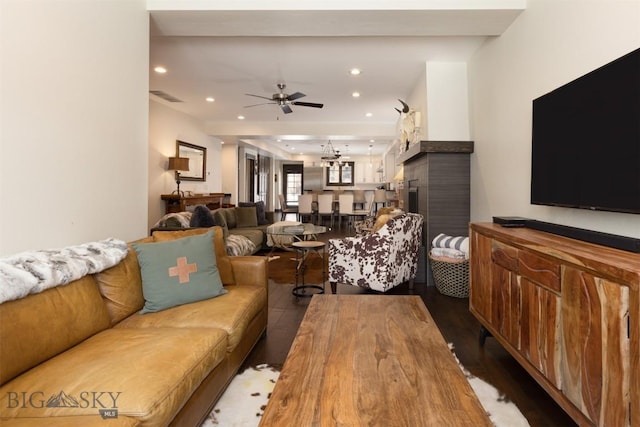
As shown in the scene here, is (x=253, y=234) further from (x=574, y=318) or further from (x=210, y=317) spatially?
(x=574, y=318)

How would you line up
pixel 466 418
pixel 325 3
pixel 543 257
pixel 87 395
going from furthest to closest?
pixel 325 3
pixel 543 257
pixel 87 395
pixel 466 418

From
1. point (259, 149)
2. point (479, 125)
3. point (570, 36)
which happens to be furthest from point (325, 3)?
point (259, 149)

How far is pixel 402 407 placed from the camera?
1098 millimetres

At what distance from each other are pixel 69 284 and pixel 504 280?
2.36 m

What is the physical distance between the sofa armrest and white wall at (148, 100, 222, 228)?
364 cm

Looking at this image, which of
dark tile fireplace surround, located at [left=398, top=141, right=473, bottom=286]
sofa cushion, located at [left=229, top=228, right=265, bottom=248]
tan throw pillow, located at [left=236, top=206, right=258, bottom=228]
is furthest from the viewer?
tan throw pillow, located at [left=236, top=206, right=258, bottom=228]

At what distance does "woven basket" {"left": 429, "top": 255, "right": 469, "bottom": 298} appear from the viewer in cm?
357

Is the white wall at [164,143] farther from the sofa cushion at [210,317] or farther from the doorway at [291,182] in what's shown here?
the doorway at [291,182]

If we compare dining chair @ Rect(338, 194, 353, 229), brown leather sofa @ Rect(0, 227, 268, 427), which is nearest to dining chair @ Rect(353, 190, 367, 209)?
dining chair @ Rect(338, 194, 353, 229)

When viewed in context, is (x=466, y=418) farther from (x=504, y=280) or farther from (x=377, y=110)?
(x=377, y=110)

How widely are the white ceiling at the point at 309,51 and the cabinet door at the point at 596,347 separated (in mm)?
2308

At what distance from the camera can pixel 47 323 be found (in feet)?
4.66

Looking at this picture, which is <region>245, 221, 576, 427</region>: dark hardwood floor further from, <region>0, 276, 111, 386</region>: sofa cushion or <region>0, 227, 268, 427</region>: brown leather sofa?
<region>0, 276, 111, 386</region>: sofa cushion

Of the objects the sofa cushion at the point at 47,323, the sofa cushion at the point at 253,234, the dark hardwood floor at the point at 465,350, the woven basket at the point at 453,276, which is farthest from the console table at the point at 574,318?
the sofa cushion at the point at 253,234
